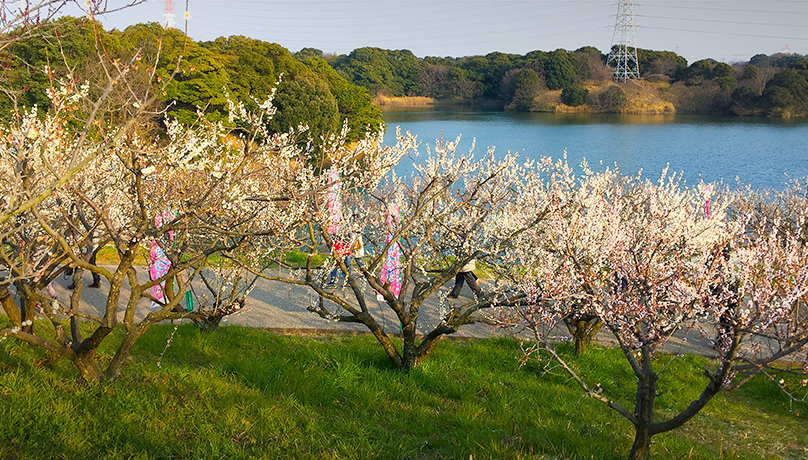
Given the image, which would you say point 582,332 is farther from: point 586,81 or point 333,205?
point 586,81

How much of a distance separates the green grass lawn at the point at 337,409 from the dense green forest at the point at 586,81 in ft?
190

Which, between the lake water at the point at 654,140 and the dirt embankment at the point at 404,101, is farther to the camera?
the dirt embankment at the point at 404,101

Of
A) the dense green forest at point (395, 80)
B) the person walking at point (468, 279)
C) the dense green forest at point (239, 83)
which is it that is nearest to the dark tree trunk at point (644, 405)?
the person walking at point (468, 279)

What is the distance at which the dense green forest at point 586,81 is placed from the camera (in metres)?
55.0

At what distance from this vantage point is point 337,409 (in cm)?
532

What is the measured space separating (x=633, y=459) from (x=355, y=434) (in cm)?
238

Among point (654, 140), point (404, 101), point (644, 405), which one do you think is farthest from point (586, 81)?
point (644, 405)

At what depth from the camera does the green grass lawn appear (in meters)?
4.30

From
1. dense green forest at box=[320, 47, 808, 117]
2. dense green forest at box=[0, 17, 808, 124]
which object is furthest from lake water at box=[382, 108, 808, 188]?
dense green forest at box=[0, 17, 808, 124]

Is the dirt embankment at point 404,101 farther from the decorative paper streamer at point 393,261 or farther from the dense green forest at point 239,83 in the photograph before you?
the decorative paper streamer at point 393,261

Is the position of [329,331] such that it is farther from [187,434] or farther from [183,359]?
[187,434]

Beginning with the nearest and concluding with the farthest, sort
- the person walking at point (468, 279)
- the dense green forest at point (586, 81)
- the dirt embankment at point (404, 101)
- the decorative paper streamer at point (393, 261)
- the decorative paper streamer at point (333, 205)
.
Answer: the decorative paper streamer at point (333, 205) < the decorative paper streamer at point (393, 261) < the person walking at point (468, 279) < the dense green forest at point (586, 81) < the dirt embankment at point (404, 101)

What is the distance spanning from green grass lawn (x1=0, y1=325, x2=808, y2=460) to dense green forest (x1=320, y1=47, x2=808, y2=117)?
57904 millimetres

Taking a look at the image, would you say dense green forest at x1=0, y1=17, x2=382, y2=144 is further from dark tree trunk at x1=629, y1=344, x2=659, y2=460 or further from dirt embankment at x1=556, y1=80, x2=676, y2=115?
dirt embankment at x1=556, y1=80, x2=676, y2=115
